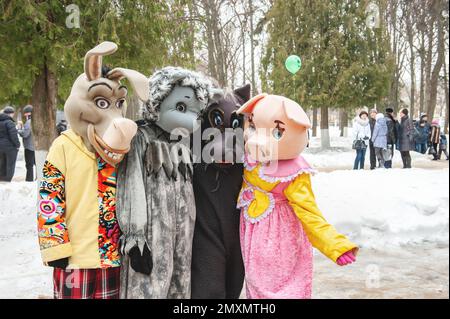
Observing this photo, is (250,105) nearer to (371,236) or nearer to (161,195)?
(161,195)

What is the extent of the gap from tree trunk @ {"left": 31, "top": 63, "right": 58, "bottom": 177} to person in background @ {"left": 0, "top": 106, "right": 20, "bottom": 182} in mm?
4097

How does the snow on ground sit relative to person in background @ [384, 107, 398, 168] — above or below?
below

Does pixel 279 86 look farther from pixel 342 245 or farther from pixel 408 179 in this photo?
pixel 342 245

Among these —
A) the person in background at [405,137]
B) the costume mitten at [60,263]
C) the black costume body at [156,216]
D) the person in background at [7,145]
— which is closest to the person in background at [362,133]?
the person in background at [405,137]

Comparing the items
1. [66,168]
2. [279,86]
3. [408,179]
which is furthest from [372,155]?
[66,168]

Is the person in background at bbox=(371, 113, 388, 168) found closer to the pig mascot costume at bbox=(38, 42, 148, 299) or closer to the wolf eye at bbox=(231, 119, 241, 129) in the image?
the wolf eye at bbox=(231, 119, 241, 129)

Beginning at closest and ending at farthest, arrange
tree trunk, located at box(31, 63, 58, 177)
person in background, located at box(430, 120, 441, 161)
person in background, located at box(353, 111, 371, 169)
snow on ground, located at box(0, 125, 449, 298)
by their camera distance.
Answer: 1. snow on ground, located at box(0, 125, 449, 298)
2. tree trunk, located at box(31, 63, 58, 177)
3. person in background, located at box(353, 111, 371, 169)
4. person in background, located at box(430, 120, 441, 161)

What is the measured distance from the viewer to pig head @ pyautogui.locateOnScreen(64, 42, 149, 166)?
7.16 ft

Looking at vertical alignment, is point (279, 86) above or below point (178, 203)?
above

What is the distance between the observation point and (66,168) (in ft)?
7.31

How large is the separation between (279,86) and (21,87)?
1223 cm

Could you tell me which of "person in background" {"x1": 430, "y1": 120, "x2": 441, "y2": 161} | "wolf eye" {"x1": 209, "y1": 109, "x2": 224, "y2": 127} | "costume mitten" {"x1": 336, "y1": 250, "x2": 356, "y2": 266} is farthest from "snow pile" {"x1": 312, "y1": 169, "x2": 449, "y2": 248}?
"person in background" {"x1": 430, "y1": 120, "x2": 441, "y2": 161}

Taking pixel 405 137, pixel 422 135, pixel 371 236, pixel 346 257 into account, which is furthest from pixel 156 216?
pixel 422 135

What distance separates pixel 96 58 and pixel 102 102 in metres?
0.22
